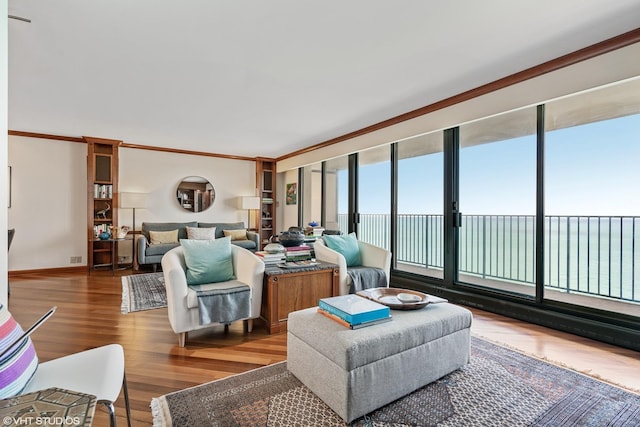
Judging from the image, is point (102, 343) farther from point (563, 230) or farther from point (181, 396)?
point (563, 230)

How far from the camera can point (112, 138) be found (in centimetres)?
546

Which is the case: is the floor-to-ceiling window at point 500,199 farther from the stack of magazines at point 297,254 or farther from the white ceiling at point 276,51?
the stack of magazines at point 297,254

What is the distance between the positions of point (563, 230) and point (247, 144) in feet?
16.7

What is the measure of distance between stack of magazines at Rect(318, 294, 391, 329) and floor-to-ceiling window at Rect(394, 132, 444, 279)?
2.54m

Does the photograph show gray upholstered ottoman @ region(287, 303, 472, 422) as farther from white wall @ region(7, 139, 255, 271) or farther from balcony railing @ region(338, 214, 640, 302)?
white wall @ region(7, 139, 255, 271)

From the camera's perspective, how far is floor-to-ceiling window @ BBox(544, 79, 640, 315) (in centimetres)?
293

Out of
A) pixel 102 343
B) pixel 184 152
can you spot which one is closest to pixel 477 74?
pixel 102 343

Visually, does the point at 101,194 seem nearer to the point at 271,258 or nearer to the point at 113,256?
the point at 113,256

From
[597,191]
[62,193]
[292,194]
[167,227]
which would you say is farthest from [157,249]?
[597,191]

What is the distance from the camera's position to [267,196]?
7.57m

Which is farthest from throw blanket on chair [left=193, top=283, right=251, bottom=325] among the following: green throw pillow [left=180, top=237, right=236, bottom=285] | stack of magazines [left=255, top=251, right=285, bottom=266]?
stack of magazines [left=255, top=251, right=285, bottom=266]

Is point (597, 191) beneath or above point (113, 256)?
above

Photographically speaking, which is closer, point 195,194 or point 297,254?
point 297,254

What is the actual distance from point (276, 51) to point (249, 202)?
4.64 meters
